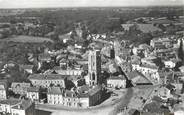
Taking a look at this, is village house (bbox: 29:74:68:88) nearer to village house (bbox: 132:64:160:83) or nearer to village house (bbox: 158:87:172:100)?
village house (bbox: 158:87:172:100)

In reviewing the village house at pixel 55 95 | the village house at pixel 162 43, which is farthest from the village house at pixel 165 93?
the village house at pixel 162 43

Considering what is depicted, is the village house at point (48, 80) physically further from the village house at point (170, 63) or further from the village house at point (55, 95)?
the village house at point (170, 63)

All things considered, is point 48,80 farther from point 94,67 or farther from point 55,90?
point 94,67

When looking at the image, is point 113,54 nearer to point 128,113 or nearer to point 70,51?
point 70,51

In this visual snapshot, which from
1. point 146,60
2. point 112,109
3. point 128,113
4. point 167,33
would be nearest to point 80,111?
point 112,109

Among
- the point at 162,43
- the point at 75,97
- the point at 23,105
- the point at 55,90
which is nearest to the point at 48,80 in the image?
the point at 55,90

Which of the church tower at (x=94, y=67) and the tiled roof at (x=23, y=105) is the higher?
the church tower at (x=94, y=67)
